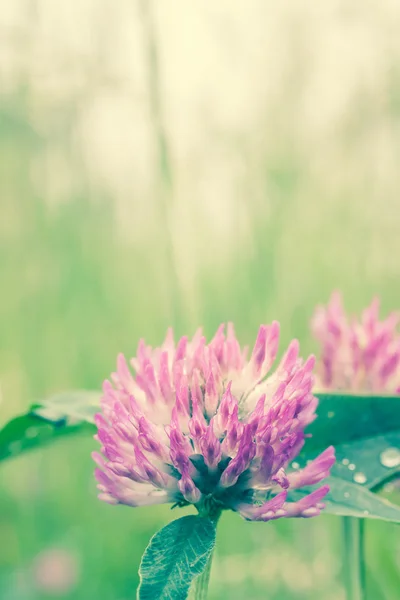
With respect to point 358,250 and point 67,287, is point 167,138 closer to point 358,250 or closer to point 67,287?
point 67,287

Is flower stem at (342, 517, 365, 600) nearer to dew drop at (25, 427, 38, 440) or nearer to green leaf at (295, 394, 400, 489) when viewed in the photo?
green leaf at (295, 394, 400, 489)

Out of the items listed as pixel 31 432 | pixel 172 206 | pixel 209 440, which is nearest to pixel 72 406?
pixel 31 432

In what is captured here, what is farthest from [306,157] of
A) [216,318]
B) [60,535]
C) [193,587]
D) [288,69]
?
[193,587]

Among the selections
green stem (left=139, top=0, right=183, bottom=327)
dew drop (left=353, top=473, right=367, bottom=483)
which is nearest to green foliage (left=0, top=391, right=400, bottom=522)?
dew drop (left=353, top=473, right=367, bottom=483)

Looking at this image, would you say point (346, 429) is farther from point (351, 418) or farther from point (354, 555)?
point (354, 555)

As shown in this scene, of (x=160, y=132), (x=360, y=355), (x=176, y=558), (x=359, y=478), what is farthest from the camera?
(x=160, y=132)
